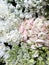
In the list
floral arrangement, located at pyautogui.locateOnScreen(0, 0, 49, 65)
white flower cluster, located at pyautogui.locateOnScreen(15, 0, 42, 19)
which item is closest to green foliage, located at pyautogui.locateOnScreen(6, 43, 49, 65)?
floral arrangement, located at pyautogui.locateOnScreen(0, 0, 49, 65)

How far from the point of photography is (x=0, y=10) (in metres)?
1.97

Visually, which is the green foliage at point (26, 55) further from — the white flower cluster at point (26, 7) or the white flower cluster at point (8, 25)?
the white flower cluster at point (26, 7)

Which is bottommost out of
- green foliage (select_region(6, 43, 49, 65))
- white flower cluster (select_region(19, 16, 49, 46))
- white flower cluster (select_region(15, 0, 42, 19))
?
green foliage (select_region(6, 43, 49, 65))

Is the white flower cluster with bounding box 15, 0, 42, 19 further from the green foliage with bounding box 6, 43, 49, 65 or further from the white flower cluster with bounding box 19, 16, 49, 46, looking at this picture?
the green foliage with bounding box 6, 43, 49, 65

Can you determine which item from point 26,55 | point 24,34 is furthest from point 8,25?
point 26,55

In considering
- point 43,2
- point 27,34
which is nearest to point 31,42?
point 27,34

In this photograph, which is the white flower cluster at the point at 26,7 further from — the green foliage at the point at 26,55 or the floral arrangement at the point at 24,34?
the green foliage at the point at 26,55

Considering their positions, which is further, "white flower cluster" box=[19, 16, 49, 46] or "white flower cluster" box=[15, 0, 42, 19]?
"white flower cluster" box=[15, 0, 42, 19]

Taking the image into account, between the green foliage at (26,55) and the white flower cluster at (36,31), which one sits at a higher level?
the white flower cluster at (36,31)

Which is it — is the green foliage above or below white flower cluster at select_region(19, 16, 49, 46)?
below

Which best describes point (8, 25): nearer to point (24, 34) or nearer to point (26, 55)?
point (24, 34)

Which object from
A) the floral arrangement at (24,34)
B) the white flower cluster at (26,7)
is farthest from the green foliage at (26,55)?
the white flower cluster at (26,7)

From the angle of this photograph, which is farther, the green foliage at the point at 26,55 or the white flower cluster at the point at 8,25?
the white flower cluster at the point at 8,25

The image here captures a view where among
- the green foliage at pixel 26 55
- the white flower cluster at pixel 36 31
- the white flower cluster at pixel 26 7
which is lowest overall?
the green foliage at pixel 26 55
